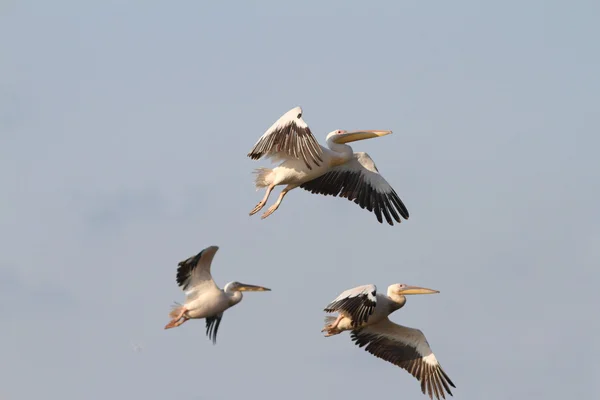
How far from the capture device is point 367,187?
20.8 m

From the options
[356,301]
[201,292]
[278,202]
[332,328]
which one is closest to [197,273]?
[201,292]

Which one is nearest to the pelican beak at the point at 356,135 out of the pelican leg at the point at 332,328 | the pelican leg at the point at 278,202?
the pelican leg at the point at 278,202

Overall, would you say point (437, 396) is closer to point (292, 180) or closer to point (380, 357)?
point (380, 357)

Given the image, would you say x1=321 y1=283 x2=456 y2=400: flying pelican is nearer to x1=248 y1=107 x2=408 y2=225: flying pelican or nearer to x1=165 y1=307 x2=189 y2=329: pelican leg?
x1=248 y1=107 x2=408 y2=225: flying pelican

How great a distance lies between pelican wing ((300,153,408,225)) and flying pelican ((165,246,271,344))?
346 cm

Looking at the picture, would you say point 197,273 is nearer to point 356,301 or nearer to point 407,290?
point 356,301

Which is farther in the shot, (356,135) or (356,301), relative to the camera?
(356,135)

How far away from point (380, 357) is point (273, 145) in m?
3.27

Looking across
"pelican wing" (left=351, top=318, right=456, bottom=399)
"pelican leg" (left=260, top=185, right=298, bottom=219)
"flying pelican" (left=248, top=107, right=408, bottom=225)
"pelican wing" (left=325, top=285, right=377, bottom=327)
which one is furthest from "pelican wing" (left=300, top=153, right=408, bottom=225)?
"pelican wing" (left=325, top=285, right=377, bottom=327)

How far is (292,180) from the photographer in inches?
776

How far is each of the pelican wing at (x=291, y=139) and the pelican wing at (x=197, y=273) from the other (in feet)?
6.25

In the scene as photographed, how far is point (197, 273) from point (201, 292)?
0.78 ft

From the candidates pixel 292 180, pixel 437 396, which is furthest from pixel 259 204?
pixel 437 396

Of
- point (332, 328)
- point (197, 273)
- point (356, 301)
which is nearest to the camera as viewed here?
point (197, 273)
